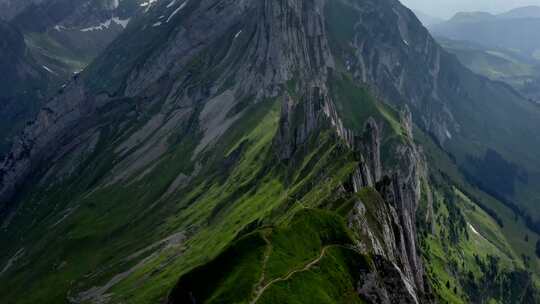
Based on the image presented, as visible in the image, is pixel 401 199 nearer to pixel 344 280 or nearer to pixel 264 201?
pixel 344 280

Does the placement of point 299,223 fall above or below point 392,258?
above

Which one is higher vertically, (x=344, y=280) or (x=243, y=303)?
(x=243, y=303)

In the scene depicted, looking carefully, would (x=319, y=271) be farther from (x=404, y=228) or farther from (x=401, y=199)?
(x=401, y=199)

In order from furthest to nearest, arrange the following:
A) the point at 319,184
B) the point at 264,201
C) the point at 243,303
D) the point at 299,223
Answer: the point at 264,201 < the point at 319,184 < the point at 299,223 < the point at 243,303

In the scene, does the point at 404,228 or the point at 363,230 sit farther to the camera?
the point at 404,228

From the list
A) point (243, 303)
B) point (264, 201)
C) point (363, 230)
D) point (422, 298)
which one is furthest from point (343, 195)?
point (264, 201)

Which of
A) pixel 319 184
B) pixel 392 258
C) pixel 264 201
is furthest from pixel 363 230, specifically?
pixel 264 201

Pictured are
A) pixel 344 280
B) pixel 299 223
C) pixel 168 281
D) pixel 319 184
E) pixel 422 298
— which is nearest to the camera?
pixel 344 280

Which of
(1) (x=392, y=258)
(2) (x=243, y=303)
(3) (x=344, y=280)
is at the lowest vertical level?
(1) (x=392, y=258)

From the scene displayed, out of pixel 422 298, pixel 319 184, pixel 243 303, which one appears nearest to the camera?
pixel 243 303
